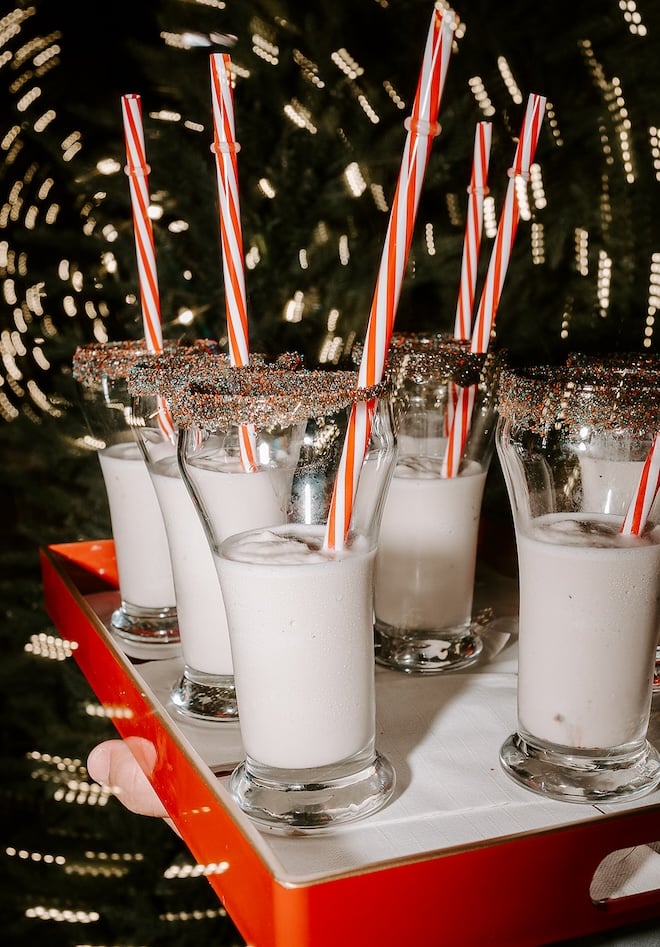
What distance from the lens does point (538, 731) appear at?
89 centimetres

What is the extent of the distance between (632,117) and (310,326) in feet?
2.45

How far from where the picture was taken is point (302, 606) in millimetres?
811

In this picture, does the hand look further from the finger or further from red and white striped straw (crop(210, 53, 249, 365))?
red and white striped straw (crop(210, 53, 249, 365))

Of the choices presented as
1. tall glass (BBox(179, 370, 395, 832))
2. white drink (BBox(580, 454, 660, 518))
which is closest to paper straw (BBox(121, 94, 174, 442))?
tall glass (BBox(179, 370, 395, 832))

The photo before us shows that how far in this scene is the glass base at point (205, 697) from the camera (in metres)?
1.00

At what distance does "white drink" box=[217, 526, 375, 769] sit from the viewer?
0.81 metres

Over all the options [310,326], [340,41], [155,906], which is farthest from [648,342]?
[155,906]

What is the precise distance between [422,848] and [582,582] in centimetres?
25

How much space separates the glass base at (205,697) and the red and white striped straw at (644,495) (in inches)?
17.3

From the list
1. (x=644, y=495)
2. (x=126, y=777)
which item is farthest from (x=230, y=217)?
(x=126, y=777)

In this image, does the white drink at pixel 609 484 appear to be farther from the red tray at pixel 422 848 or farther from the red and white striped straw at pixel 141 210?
the red and white striped straw at pixel 141 210

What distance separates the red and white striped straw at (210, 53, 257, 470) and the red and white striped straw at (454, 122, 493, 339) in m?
0.33

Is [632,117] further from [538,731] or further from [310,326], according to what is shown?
[538,731]

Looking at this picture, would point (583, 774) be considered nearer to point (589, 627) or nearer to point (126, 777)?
point (589, 627)
